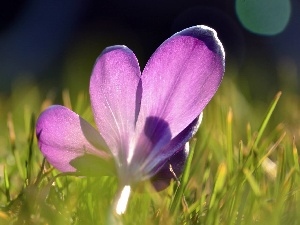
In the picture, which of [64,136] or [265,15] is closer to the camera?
[64,136]

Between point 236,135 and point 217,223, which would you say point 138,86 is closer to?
point 217,223

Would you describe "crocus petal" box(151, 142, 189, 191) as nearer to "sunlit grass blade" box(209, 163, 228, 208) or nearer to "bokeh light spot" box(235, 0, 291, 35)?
"sunlit grass blade" box(209, 163, 228, 208)

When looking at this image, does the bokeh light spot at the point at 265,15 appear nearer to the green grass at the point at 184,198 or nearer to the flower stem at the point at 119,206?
the green grass at the point at 184,198

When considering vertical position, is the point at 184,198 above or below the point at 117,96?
below

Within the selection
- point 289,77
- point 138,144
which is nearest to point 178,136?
point 138,144

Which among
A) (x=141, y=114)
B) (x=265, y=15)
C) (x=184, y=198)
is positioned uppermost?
(x=141, y=114)

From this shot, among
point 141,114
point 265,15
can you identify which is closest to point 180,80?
point 141,114

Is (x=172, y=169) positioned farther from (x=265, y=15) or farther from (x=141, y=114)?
(x=265, y=15)
